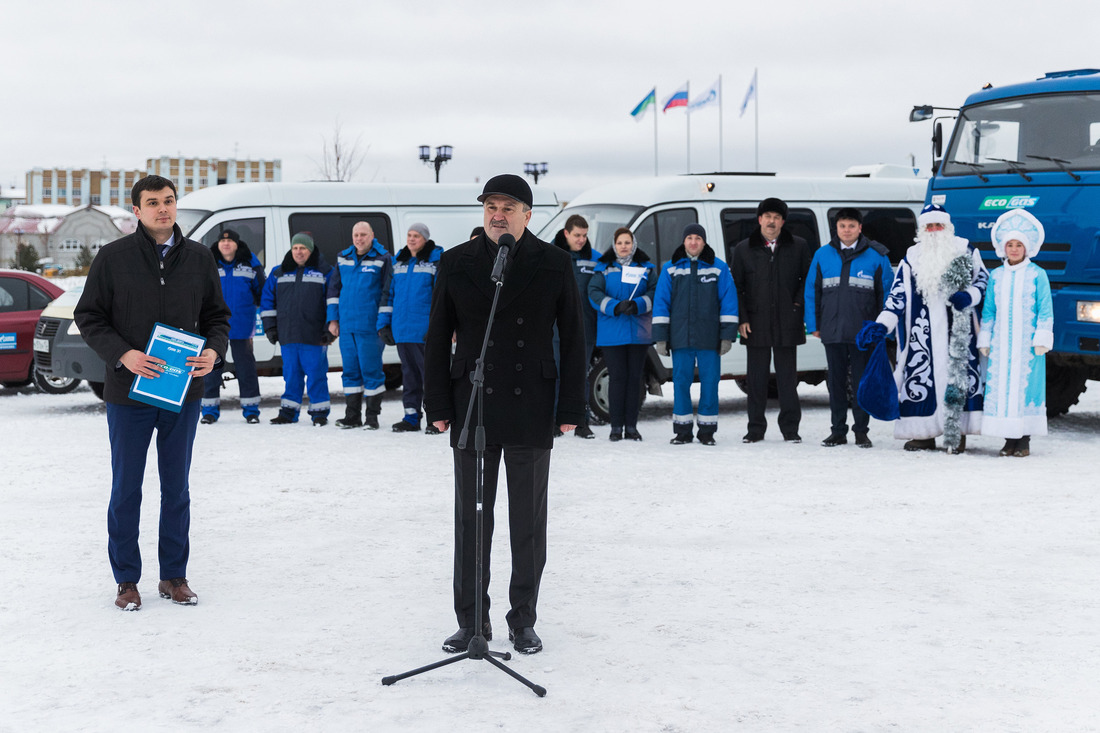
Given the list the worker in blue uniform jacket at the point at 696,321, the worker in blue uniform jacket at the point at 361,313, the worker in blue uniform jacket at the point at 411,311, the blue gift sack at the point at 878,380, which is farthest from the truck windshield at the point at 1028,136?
the worker in blue uniform jacket at the point at 361,313

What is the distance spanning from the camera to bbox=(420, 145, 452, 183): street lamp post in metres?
24.0

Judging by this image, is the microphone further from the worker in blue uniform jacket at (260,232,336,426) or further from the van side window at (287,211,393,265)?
the van side window at (287,211,393,265)

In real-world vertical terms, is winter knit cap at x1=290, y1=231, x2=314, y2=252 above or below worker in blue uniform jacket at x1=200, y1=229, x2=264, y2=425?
above

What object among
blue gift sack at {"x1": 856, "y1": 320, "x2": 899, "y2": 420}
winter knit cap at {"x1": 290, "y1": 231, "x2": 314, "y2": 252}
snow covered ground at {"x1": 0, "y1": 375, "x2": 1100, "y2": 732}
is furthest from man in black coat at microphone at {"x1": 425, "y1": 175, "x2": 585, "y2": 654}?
winter knit cap at {"x1": 290, "y1": 231, "x2": 314, "y2": 252}

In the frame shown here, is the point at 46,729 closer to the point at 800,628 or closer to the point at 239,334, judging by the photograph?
the point at 800,628

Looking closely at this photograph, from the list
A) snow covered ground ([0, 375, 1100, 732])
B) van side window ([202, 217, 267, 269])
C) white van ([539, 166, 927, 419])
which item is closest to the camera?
snow covered ground ([0, 375, 1100, 732])

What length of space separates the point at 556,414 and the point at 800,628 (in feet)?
4.50

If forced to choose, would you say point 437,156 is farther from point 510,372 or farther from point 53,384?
point 510,372

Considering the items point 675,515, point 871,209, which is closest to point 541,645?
point 675,515

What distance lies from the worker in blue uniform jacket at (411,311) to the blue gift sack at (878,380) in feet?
13.0

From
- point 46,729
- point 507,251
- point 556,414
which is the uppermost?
point 507,251

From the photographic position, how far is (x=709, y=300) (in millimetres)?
10891

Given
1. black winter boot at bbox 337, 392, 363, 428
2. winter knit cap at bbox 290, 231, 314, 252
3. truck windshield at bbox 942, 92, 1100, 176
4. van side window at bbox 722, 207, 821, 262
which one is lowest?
black winter boot at bbox 337, 392, 363, 428

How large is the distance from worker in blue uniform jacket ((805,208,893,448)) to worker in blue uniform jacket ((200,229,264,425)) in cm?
538
